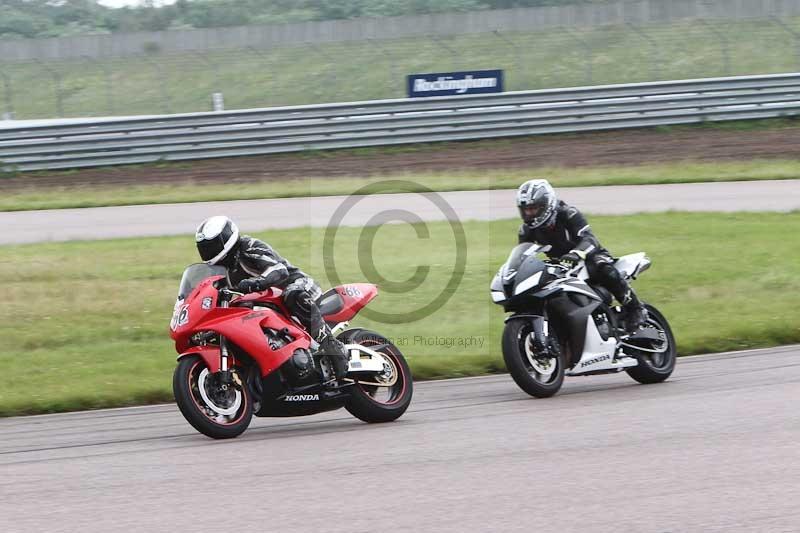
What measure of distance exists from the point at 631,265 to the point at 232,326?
150 inches

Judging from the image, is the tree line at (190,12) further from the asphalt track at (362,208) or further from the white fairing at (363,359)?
the white fairing at (363,359)

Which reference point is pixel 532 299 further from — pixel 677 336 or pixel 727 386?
pixel 677 336

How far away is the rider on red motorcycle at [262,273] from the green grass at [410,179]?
12776 mm

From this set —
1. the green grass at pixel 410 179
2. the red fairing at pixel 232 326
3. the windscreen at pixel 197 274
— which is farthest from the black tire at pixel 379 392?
the green grass at pixel 410 179

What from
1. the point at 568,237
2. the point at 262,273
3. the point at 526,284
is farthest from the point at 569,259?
the point at 262,273

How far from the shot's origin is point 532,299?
929 cm

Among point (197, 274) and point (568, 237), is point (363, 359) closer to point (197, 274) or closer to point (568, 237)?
point (197, 274)

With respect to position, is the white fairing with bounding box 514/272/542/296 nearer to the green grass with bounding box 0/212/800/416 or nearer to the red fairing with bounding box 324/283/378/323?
the red fairing with bounding box 324/283/378/323

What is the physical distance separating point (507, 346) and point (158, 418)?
2.77 m

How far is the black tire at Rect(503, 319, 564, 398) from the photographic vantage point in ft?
29.4

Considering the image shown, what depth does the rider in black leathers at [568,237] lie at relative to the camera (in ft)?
31.0

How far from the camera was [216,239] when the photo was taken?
800cm

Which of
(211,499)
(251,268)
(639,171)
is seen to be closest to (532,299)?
(251,268)

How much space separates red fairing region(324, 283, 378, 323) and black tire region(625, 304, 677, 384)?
2.39 meters
